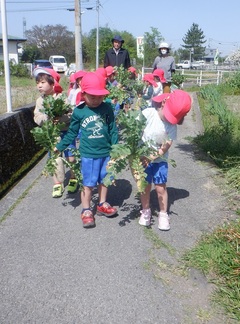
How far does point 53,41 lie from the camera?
55.6 metres

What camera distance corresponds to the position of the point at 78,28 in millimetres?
14797

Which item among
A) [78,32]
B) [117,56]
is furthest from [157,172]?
[78,32]

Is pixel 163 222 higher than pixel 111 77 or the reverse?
the reverse

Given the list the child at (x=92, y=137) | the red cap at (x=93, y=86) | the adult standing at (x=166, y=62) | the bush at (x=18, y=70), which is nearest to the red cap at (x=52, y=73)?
the child at (x=92, y=137)

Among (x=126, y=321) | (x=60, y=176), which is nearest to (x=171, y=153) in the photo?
(x=60, y=176)

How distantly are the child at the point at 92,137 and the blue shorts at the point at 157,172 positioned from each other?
423 mm

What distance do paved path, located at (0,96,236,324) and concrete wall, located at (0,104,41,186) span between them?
321 mm

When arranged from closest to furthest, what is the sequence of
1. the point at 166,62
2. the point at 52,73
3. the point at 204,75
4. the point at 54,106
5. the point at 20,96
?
the point at 54,106, the point at 52,73, the point at 166,62, the point at 20,96, the point at 204,75

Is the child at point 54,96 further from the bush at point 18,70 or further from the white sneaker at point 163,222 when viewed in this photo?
the bush at point 18,70

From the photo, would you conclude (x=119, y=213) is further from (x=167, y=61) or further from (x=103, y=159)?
(x=167, y=61)

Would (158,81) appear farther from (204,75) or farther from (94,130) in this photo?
(204,75)

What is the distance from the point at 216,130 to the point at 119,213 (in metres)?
3.61

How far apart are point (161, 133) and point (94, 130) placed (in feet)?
2.06

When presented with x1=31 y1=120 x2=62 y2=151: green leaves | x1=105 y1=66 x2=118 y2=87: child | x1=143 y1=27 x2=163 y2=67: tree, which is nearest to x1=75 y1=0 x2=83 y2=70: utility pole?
x1=105 y1=66 x2=118 y2=87: child
